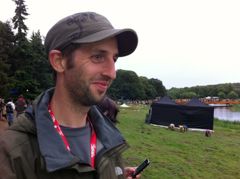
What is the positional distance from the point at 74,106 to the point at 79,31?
41cm

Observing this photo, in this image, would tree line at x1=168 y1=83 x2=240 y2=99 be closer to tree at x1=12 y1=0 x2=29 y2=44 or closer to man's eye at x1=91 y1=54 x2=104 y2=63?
tree at x1=12 y1=0 x2=29 y2=44

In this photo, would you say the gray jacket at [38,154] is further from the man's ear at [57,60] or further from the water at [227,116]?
the water at [227,116]

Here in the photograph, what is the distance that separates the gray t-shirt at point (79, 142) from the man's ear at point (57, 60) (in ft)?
1.06

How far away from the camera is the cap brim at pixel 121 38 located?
2041 millimetres

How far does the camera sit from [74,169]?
6.14ft

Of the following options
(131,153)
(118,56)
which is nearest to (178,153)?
(131,153)

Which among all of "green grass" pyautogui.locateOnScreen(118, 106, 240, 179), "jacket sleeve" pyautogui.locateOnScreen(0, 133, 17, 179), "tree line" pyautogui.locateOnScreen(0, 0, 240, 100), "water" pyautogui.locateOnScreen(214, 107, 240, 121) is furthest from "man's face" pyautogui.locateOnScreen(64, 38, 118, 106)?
"water" pyautogui.locateOnScreen(214, 107, 240, 121)

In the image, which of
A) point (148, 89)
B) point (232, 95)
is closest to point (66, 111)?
point (148, 89)

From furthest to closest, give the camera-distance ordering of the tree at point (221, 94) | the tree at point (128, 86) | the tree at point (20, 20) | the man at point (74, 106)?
the tree at point (221, 94), the tree at point (128, 86), the tree at point (20, 20), the man at point (74, 106)

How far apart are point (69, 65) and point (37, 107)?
0.28 meters

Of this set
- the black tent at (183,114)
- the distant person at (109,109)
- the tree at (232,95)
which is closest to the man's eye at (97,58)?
the distant person at (109,109)

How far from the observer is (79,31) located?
2061 mm

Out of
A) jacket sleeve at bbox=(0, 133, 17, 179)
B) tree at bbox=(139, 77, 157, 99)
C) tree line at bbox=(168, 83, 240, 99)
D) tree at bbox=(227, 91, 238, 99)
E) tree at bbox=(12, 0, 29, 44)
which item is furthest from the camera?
tree line at bbox=(168, 83, 240, 99)

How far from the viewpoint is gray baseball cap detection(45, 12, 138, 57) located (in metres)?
2.05
